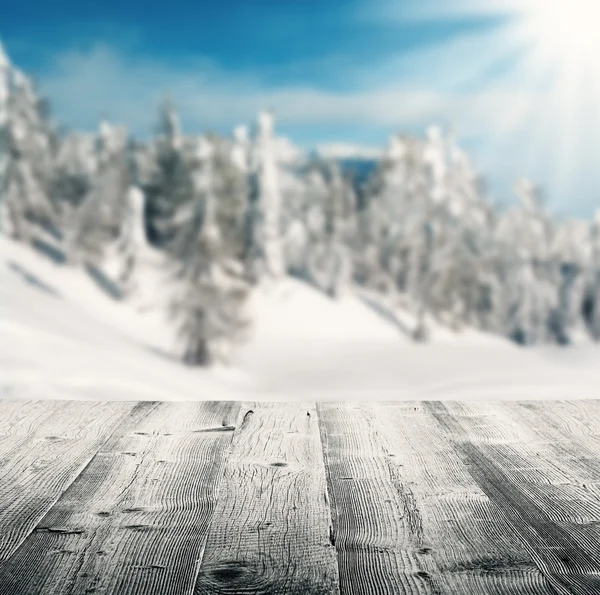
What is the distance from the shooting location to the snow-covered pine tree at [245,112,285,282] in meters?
3.08

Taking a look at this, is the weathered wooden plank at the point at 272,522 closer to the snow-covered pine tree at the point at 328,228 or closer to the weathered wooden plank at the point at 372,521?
the weathered wooden plank at the point at 372,521

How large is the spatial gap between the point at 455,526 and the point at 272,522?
279 mm

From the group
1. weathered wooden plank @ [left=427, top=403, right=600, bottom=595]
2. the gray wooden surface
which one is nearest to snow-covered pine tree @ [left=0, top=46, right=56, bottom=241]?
the gray wooden surface

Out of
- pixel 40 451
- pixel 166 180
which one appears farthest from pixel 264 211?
pixel 40 451

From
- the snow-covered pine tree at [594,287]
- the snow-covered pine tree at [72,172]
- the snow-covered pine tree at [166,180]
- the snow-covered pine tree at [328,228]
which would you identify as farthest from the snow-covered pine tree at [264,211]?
the snow-covered pine tree at [594,287]

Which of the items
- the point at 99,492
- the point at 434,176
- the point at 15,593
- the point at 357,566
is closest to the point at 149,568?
the point at 15,593

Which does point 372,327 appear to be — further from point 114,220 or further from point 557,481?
point 557,481

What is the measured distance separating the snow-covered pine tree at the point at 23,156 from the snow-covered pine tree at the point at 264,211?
0.77 m

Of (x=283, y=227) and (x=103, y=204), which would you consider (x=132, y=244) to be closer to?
(x=103, y=204)

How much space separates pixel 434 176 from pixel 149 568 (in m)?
2.33

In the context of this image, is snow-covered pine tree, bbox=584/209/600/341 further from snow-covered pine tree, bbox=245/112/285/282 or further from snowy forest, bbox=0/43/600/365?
snow-covered pine tree, bbox=245/112/285/282

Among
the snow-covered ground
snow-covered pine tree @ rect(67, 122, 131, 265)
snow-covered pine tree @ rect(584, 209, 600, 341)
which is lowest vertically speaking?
the snow-covered ground

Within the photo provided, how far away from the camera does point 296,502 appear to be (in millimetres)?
1368

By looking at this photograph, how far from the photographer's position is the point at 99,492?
1426 millimetres
